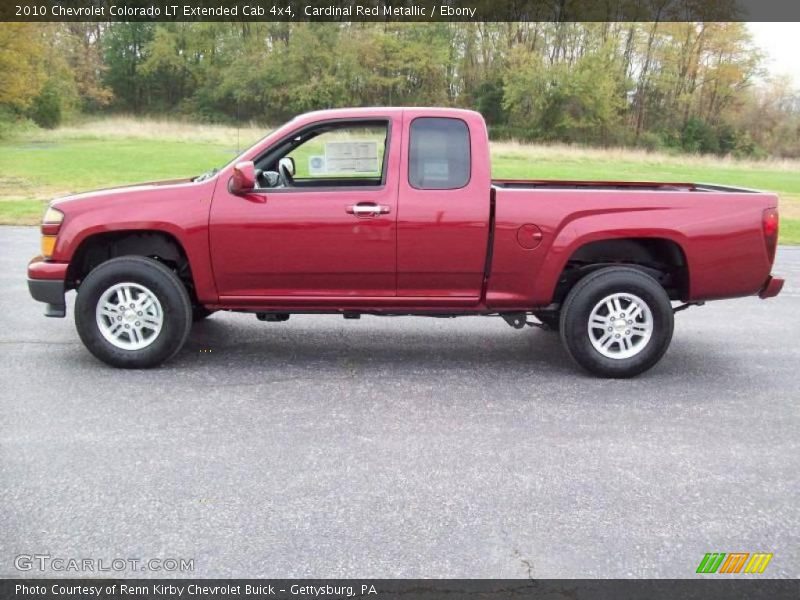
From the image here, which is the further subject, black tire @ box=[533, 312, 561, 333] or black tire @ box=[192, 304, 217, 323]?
black tire @ box=[192, 304, 217, 323]

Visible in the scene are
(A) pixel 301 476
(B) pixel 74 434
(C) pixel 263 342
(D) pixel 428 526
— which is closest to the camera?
(D) pixel 428 526

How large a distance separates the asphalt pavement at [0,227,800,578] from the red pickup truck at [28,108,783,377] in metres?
0.46

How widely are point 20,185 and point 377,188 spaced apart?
19844mm

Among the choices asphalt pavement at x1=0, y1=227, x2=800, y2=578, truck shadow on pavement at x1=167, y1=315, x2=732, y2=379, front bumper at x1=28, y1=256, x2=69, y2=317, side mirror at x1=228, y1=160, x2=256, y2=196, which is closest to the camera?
asphalt pavement at x1=0, y1=227, x2=800, y2=578

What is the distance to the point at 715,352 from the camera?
6.34 m

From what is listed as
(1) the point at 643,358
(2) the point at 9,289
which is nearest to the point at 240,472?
(1) the point at 643,358

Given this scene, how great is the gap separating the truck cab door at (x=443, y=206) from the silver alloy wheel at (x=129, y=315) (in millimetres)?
1811

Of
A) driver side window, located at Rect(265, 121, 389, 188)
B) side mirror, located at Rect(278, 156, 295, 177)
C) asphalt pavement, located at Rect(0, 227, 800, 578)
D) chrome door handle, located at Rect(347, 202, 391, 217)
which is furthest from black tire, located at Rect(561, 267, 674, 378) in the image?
side mirror, located at Rect(278, 156, 295, 177)

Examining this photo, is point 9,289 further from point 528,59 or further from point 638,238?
point 528,59

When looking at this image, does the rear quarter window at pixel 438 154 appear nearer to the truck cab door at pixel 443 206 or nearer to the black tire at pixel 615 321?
the truck cab door at pixel 443 206

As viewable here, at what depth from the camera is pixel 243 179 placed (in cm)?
527

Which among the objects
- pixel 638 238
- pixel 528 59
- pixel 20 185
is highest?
pixel 528 59

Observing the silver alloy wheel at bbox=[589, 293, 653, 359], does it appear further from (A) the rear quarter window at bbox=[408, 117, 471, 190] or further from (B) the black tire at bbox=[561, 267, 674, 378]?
(A) the rear quarter window at bbox=[408, 117, 471, 190]

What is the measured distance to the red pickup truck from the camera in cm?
537
